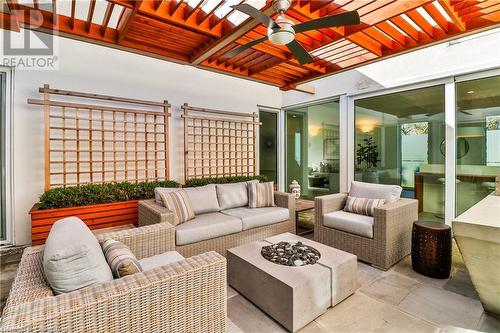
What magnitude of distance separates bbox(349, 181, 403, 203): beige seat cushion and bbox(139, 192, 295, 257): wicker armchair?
87 centimetres

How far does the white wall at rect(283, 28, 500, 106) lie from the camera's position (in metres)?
3.06

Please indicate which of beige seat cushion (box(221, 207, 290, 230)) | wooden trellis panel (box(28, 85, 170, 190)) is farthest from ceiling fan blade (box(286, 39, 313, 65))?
wooden trellis panel (box(28, 85, 170, 190))

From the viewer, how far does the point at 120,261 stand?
1.31 m

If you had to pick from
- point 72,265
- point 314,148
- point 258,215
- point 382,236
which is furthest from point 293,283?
point 314,148

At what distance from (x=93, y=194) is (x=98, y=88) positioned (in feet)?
5.24

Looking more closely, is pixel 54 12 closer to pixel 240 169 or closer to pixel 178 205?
pixel 178 205

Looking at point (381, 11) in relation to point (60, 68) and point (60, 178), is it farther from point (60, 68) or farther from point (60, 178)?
point (60, 178)

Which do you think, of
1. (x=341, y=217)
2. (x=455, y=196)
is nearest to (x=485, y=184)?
(x=455, y=196)

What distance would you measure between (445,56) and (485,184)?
1790mm

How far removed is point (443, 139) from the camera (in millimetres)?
3455

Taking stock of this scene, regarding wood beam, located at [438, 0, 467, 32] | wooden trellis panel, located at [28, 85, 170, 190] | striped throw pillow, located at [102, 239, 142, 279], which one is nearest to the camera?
striped throw pillow, located at [102, 239, 142, 279]

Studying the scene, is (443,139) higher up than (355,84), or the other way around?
(355,84)

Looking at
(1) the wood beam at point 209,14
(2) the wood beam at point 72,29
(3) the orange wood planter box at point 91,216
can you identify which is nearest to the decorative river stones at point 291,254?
(3) the orange wood planter box at point 91,216

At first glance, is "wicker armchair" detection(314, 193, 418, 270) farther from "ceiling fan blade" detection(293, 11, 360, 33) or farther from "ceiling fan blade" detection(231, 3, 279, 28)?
"ceiling fan blade" detection(231, 3, 279, 28)
